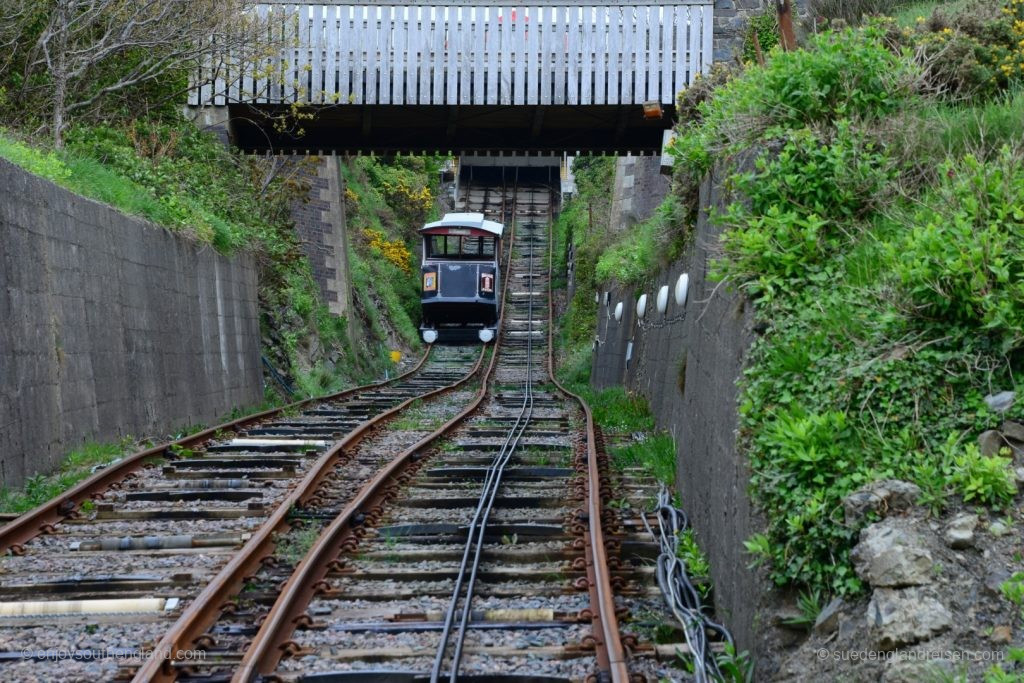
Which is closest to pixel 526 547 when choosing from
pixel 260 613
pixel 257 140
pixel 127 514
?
pixel 260 613

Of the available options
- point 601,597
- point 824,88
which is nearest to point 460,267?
point 824,88

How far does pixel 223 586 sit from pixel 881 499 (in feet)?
13.3

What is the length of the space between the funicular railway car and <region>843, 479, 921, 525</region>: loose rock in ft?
103

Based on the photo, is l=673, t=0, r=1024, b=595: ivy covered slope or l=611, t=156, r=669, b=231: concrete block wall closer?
l=673, t=0, r=1024, b=595: ivy covered slope

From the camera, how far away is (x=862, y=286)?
6.78m

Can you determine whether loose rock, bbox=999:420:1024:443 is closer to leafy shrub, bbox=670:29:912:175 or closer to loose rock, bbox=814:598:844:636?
loose rock, bbox=814:598:844:636

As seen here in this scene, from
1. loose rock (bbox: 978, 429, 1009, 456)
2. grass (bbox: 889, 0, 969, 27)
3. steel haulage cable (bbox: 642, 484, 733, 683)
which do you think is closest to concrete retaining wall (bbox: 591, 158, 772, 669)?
steel haulage cable (bbox: 642, 484, 733, 683)

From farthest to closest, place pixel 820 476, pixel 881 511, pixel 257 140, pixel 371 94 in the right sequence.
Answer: pixel 257 140, pixel 371 94, pixel 820 476, pixel 881 511

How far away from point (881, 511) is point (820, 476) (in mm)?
459

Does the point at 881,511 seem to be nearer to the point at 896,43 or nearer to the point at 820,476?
the point at 820,476

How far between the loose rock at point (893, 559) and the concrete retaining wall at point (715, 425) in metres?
0.77

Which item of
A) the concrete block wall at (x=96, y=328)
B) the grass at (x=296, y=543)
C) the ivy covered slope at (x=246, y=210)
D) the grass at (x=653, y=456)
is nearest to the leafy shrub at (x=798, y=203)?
the grass at (x=653, y=456)

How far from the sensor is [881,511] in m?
5.26

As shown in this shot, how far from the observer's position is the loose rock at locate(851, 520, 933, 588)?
4.87m
